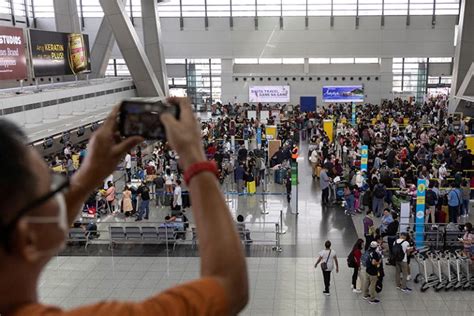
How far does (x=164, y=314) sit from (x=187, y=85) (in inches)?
1696

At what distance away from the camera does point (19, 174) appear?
0.92 m

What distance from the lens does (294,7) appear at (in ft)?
132

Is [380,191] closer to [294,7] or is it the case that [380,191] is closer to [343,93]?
[343,93]

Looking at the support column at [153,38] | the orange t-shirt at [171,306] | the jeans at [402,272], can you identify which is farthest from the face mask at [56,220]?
the support column at [153,38]

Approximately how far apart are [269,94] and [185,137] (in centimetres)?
3883

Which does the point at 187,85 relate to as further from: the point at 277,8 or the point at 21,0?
the point at 21,0

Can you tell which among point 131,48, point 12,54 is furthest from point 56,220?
point 131,48

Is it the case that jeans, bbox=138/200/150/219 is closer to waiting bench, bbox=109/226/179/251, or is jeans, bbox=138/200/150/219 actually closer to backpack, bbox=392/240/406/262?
waiting bench, bbox=109/226/179/251

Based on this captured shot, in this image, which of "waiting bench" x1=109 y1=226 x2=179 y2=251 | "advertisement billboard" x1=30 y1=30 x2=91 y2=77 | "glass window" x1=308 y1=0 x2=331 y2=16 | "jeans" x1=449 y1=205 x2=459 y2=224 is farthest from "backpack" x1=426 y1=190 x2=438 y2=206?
"glass window" x1=308 y1=0 x2=331 y2=16

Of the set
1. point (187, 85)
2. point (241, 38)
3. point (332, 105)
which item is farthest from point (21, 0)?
point (332, 105)

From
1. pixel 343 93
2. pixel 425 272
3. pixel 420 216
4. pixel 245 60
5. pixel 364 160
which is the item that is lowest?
pixel 425 272

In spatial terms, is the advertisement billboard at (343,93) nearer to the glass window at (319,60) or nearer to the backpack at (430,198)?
the glass window at (319,60)

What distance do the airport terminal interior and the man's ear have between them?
21 centimetres

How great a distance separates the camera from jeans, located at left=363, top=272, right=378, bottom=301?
945 centimetres
